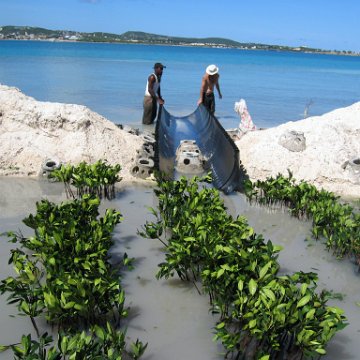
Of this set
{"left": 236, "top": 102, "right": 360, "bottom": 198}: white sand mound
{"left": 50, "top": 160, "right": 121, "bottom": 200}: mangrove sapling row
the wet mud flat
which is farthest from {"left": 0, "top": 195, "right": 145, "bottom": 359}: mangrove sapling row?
{"left": 236, "top": 102, "right": 360, "bottom": 198}: white sand mound

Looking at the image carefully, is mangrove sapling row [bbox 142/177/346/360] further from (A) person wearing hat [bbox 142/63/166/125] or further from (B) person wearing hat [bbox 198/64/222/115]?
(A) person wearing hat [bbox 142/63/166/125]

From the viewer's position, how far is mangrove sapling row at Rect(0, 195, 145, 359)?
11.4 ft

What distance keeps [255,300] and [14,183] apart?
586cm

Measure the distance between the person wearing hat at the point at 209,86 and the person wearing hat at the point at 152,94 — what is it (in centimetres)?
120

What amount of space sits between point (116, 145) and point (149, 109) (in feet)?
11.7

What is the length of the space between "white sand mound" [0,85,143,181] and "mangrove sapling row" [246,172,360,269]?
9.69ft

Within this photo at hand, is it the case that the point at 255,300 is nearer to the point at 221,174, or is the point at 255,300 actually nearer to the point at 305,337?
the point at 305,337

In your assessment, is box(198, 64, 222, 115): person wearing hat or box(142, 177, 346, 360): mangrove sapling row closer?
box(142, 177, 346, 360): mangrove sapling row

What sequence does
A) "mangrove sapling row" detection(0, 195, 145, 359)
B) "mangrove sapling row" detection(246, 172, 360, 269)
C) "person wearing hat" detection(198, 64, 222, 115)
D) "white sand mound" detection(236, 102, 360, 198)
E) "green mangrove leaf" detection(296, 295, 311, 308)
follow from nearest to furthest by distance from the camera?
1. "mangrove sapling row" detection(0, 195, 145, 359)
2. "green mangrove leaf" detection(296, 295, 311, 308)
3. "mangrove sapling row" detection(246, 172, 360, 269)
4. "white sand mound" detection(236, 102, 360, 198)
5. "person wearing hat" detection(198, 64, 222, 115)

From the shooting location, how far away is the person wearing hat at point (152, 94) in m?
12.0

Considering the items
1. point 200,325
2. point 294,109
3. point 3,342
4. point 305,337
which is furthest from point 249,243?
point 294,109

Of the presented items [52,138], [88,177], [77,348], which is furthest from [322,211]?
[52,138]

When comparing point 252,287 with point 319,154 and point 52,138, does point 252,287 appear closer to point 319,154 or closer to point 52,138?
point 319,154

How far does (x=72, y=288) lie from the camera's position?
12.7 feet
